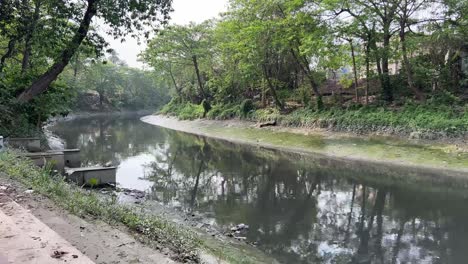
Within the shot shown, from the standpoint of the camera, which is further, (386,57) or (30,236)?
(386,57)

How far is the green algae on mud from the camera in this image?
45.6ft

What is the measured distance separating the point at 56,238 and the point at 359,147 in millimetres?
15040

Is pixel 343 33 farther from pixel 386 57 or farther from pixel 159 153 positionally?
pixel 159 153

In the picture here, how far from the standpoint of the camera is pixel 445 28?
1791cm

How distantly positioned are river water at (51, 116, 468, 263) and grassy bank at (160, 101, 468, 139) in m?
3.19

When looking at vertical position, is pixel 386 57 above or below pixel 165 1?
below

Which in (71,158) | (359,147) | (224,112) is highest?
(224,112)

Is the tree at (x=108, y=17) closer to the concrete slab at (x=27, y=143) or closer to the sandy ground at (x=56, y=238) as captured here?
the concrete slab at (x=27, y=143)

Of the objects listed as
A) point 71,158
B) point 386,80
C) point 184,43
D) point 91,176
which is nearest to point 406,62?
point 386,80

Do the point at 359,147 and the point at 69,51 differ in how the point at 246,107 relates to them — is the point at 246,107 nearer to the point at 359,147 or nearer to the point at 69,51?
the point at 359,147

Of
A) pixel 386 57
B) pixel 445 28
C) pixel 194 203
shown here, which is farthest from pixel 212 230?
pixel 445 28

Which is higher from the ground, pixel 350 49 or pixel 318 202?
pixel 350 49

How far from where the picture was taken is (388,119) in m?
18.1

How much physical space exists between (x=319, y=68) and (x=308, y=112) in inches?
168
